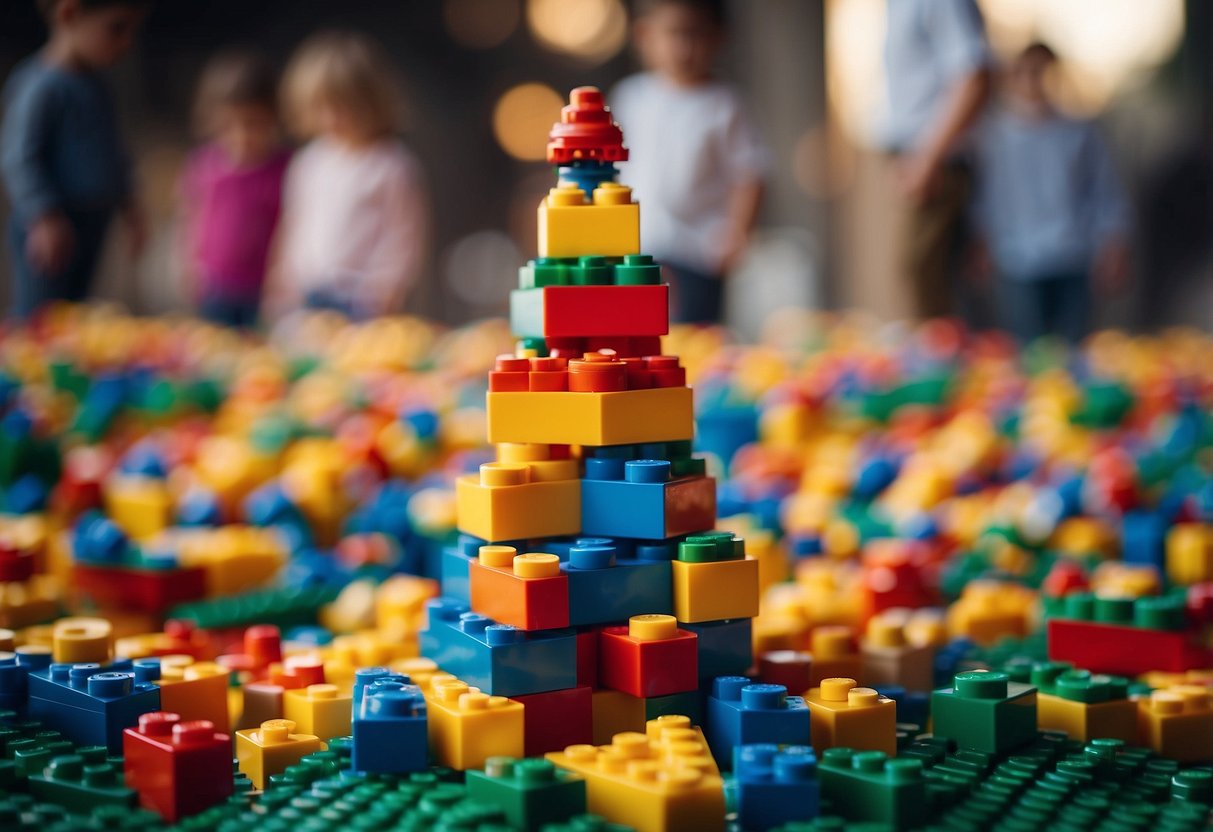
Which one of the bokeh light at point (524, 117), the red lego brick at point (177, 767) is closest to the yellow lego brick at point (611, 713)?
the red lego brick at point (177, 767)

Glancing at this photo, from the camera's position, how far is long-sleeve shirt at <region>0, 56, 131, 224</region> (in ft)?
Result: 15.7

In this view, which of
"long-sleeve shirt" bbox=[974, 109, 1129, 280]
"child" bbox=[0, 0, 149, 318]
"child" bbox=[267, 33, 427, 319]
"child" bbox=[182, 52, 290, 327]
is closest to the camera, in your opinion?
"child" bbox=[0, 0, 149, 318]

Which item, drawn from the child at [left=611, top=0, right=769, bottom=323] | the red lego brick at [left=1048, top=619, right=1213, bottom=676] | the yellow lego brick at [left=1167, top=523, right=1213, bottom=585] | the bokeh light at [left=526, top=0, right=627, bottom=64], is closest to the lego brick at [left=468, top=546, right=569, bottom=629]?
the red lego brick at [left=1048, top=619, right=1213, bottom=676]

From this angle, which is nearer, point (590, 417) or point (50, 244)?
point (590, 417)

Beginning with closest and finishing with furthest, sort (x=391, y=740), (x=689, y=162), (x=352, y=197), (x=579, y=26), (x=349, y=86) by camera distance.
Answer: (x=391, y=740) → (x=689, y=162) → (x=349, y=86) → (x=352, y=197) → (x=579, y=26)

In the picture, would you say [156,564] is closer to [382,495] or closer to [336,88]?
[382,495]

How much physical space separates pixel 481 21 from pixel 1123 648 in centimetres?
1308

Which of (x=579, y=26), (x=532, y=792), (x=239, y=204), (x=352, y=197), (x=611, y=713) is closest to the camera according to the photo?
(x=532, y=792)

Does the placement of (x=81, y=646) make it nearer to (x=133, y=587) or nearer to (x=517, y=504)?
(x=517, y=504)

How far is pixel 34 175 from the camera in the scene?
483 centimetres

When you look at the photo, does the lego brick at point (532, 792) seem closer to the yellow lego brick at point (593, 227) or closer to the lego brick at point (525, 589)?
the lego brick at point (525, 589)

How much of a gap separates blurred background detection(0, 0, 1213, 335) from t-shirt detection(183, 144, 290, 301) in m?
1.15

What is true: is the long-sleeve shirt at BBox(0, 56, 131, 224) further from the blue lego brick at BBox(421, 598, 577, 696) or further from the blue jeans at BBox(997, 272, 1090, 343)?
the blue jeans at BBox(997, 272, 1090, 343)

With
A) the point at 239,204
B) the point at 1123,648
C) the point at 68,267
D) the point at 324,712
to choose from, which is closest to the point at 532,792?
the point at 324,712
